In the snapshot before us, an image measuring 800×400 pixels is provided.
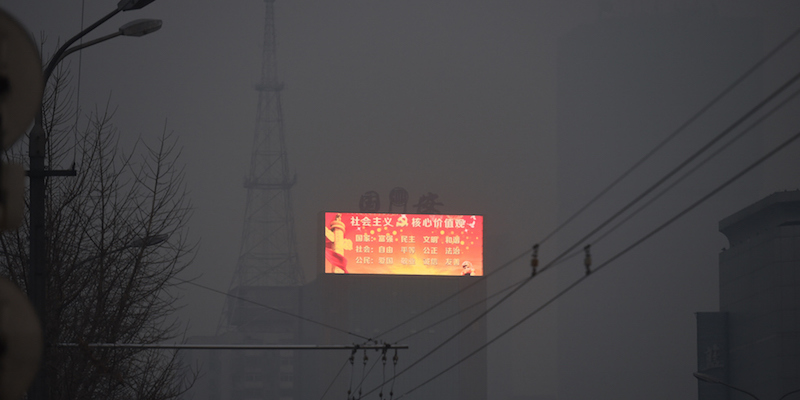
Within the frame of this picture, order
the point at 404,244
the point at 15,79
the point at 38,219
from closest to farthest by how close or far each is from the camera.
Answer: the point at 15,79, the point at 38,219, the point at 404,244

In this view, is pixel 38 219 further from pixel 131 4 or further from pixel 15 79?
pixel 15 79

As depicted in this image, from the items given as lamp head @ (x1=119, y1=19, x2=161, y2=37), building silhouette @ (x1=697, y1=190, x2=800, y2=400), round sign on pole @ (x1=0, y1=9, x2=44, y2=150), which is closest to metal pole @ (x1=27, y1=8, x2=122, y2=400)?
lamp head @ (x1=119, y1=19, x2=161, y2=37)

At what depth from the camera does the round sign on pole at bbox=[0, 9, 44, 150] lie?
4.06m

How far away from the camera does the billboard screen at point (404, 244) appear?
113 m

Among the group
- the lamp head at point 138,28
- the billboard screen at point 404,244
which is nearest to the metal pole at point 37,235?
the lamp head at point 138,28

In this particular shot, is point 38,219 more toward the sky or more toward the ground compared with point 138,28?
more toward the ground

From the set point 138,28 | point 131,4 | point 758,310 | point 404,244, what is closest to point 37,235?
point 138,28

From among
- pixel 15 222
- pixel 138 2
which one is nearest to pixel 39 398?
pixel 138 2

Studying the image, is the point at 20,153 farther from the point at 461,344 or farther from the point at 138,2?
the point at 461,344

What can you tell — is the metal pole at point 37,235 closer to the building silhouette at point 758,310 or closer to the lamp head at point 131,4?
the lamp head at point 131,4

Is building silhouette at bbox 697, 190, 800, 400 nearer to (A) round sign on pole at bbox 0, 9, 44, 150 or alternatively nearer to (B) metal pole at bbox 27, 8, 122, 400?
(B) metal pole at bbox 27, 8, 122, 400

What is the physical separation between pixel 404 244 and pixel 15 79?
11141cm

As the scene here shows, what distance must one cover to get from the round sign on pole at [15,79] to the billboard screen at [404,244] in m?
108

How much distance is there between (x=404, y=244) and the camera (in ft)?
379
